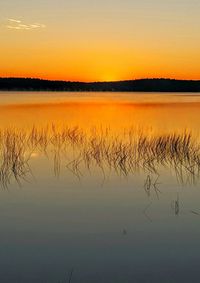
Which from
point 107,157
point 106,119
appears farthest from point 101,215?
point 106,119

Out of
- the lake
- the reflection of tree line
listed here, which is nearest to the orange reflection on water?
the reflection of tree line

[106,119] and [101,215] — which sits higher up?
[106,119]

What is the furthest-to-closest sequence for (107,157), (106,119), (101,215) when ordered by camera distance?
(106,119) → (107,157) → (101,215)

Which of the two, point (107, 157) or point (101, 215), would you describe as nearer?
point (101, 215)

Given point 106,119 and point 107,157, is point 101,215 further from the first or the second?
point 106,119

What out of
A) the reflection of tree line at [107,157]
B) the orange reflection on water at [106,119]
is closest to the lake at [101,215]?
the reflection of tree line at [107,157]

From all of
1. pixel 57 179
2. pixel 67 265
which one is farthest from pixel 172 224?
pixel 57 179

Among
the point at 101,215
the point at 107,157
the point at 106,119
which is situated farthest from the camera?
the point at 106,119

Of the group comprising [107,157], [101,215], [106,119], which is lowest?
[101,215]

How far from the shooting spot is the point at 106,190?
937cm

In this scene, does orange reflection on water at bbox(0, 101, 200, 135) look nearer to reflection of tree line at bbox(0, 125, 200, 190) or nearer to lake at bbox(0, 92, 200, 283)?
reflection of tree line at bbox(0, 125, 200, 190)

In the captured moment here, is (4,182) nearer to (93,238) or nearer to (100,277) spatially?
(93,238)

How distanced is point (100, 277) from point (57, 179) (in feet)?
18.3

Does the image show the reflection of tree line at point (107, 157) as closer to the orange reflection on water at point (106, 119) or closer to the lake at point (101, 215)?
the lake at point (101, 215)
